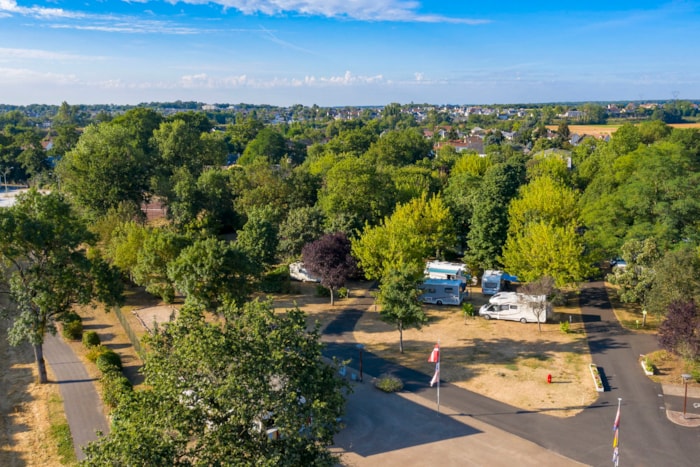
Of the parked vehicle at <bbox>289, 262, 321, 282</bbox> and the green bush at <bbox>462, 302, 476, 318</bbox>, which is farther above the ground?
the parked vehicle at <bbox>289, 262, 321, 282</bbox>

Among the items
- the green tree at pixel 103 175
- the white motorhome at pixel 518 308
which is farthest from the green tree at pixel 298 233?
the green tree at pixel 103 175

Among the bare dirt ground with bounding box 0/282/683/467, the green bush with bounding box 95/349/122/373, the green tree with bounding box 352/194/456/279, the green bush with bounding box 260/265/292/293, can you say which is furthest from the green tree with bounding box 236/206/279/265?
the green bush with bounding box 95/349/122/373

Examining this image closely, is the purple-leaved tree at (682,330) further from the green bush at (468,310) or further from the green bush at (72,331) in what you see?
the green bush at (72,331)

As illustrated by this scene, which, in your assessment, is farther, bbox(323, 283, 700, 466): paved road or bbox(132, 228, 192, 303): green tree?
bbox(132, 228, 192, 303): green tree

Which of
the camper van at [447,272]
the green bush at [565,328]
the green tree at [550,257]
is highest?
the green tree at [550,257]

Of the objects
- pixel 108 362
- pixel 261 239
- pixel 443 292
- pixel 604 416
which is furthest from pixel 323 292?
pixel 604 416

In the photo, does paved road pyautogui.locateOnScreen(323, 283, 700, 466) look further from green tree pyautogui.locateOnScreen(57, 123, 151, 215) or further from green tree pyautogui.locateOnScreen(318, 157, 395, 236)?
green tree pyautogui.locateOnScreen(57, 123, 151, 215)

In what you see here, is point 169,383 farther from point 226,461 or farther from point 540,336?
point 540,336
